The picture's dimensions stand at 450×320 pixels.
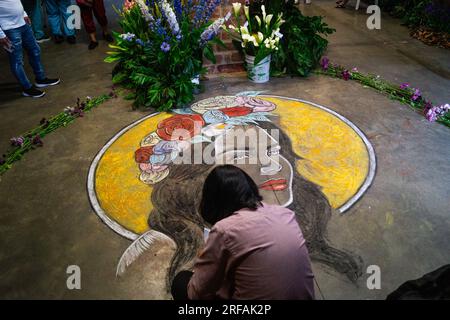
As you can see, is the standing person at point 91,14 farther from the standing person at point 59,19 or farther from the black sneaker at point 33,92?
the black sneaker at point 33,92

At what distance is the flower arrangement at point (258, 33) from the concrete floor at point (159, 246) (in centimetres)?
41

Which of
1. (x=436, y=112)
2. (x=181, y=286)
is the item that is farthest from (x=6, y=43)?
(x=436, y=112)

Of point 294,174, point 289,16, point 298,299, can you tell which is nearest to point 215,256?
point 298,299

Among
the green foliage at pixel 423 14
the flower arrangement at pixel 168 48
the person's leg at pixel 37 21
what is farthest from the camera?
the green foliage at pixel 423 14

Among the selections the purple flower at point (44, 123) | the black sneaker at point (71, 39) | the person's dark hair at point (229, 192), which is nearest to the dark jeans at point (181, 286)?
the person's dark hair at point (229, 192)

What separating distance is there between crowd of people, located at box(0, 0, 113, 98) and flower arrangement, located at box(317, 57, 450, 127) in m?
3.58

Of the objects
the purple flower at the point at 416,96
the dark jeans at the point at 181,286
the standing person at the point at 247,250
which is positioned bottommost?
the dark jeans at the point at 181,286

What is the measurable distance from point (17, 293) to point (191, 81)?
2.69 metres

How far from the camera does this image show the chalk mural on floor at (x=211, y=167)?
247 centimetres

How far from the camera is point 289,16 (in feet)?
15.8

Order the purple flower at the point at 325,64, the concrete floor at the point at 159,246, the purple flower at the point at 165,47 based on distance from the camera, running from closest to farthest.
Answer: the concrete floor at the point at 159,246, the purple flower at the point at 165,47, the purple flower at the point at 325,64

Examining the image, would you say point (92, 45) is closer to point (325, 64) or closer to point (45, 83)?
point (45, 83)

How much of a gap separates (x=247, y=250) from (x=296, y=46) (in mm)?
3719

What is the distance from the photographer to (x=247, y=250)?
139cm
